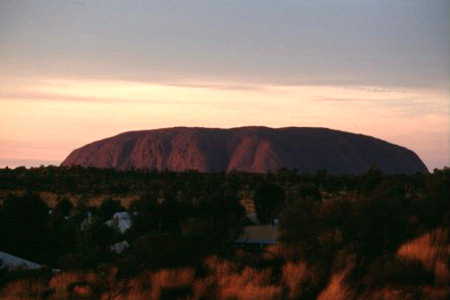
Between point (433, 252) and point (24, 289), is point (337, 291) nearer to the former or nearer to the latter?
point (433, 252)

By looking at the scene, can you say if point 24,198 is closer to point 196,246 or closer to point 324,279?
point 196,246

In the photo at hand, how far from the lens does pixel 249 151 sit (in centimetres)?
15475

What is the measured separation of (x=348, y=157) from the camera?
527 feet

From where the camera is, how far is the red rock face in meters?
154

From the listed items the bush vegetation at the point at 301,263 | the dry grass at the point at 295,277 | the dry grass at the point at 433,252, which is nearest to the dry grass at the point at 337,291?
the bush vegetation at the point at 301,263

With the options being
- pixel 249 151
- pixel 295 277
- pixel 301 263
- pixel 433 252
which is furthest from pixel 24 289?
pixel 249 151

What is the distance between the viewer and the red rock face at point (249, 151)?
15388 centimetres

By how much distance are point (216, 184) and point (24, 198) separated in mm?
37455

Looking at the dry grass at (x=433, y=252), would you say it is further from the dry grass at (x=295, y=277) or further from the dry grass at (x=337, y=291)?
the dry grass at (x=295, y=277)

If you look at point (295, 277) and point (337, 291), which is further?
point (295, 277)

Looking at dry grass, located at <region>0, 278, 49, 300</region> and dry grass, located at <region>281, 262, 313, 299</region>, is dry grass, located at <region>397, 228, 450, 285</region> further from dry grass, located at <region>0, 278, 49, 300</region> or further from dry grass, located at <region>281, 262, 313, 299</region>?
dry grass, located at <region>0, 278, 49, 300</region>

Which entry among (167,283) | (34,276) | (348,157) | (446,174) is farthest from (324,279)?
(348,157)

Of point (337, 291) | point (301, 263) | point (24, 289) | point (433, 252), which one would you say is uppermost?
point (433, 252)

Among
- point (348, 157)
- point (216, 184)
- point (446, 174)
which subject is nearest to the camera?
point (446, 174)
